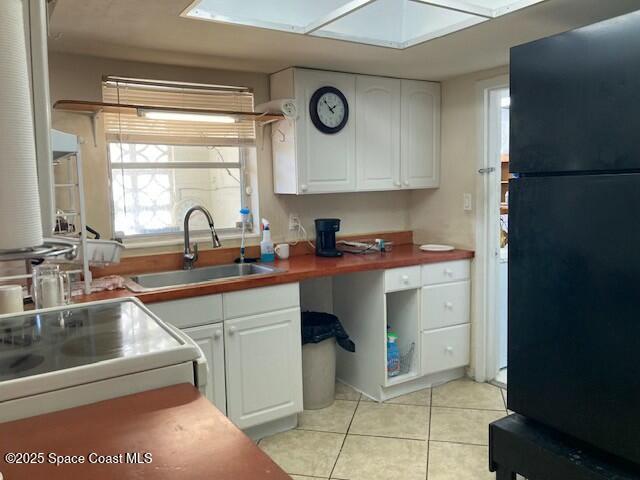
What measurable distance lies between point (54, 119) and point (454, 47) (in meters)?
2.11

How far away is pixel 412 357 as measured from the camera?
3.39m

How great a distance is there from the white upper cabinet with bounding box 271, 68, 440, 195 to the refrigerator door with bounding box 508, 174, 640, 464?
1.36m

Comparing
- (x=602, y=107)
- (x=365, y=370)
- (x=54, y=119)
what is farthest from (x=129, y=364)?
(x=365, y=370)

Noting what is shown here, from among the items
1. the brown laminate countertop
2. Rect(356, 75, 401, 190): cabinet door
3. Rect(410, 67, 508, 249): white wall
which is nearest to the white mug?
the brown laminate countertop

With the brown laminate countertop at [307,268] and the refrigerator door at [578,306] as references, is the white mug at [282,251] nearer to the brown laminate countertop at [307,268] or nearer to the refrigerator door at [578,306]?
the brown laminate countertop at [307,268]

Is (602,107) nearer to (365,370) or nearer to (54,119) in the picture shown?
(365,370)

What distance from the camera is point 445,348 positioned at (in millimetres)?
3461

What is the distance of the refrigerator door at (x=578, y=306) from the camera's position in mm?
1819

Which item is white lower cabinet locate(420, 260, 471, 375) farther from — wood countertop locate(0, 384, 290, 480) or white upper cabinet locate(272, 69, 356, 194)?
wood countertop locate(0, 384, 290, 480)

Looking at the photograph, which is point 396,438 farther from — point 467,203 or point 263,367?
point 467,203

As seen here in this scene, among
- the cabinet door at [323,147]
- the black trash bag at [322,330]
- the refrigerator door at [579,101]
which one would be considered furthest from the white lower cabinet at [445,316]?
the refrigerator door at [579,101]

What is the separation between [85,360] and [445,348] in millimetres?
2609

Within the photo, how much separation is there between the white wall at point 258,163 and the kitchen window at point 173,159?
6 cm

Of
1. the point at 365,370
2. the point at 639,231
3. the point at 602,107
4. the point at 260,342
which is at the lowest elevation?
the point at 365,370
